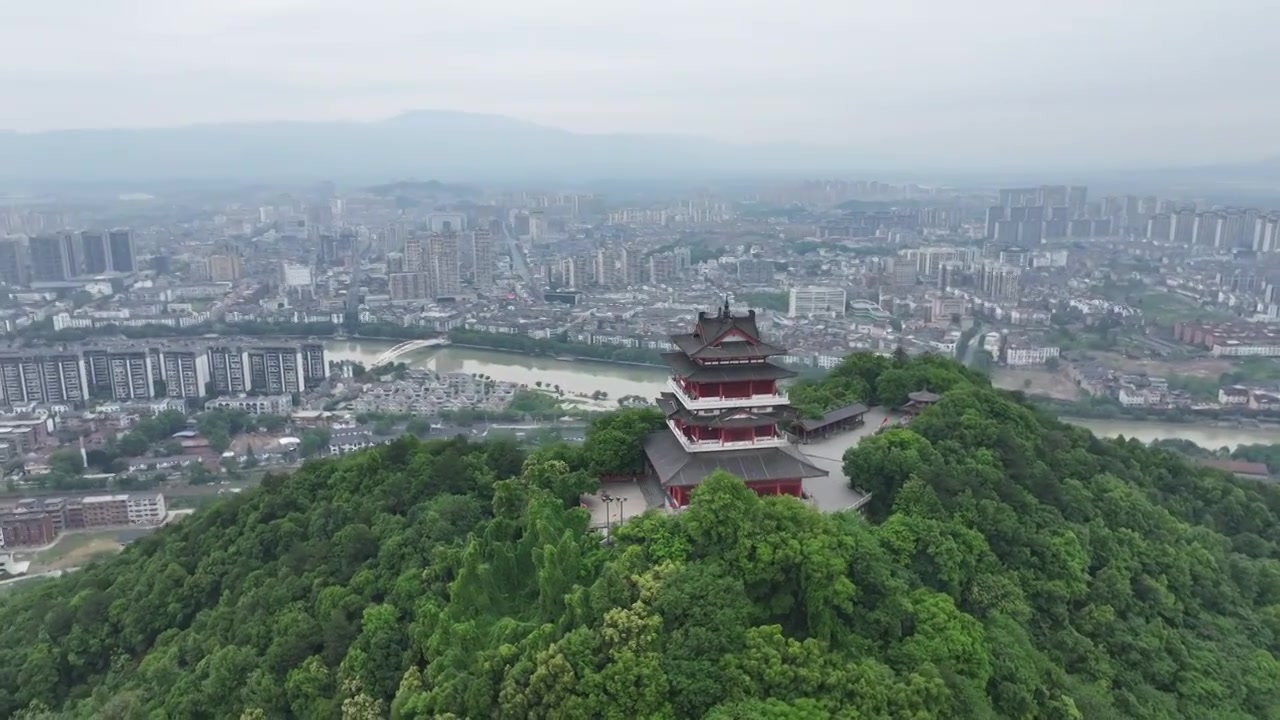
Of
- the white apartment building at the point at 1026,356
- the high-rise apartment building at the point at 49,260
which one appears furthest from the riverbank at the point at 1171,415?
the high-rise apartment building at the point at 49,260

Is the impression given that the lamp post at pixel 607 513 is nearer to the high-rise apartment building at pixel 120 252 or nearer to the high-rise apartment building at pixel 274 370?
the high-rise apartment building at pixel 274 370

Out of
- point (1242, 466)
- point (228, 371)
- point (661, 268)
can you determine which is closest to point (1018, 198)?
point (661, 268)

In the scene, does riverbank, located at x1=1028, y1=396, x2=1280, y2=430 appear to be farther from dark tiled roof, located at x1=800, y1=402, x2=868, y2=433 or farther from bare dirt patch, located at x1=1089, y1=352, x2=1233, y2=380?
dark tiled roof, located at x1=800, y1=402, x2=868, y2=433

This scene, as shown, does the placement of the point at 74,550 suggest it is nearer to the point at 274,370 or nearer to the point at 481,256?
the point at 274,370

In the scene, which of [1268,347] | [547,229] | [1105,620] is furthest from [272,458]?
[547,229]

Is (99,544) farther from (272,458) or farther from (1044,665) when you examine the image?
(1044,665)

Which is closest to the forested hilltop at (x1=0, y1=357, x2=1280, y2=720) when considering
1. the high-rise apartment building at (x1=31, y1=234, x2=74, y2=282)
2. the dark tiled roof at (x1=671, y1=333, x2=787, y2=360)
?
the dark tiled roof at (x1=671, y1=333, x2=787, y2=360)
